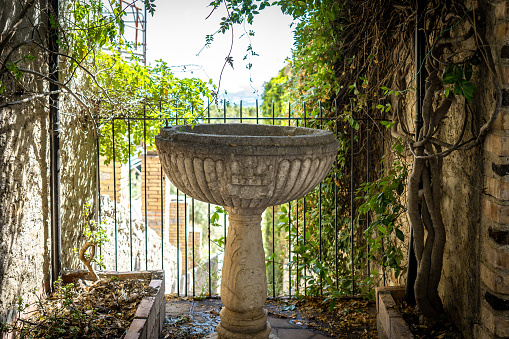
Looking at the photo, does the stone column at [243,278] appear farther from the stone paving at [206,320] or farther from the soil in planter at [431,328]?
the soil in planter at [431,328]

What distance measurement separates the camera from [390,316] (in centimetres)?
282

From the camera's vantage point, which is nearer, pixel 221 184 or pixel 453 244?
pixel 221 184

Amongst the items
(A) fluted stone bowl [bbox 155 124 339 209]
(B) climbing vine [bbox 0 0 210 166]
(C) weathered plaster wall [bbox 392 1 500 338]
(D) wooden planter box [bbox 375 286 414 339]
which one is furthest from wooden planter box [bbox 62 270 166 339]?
(C) weathered plaster wall [bbox 392 1 500 338]

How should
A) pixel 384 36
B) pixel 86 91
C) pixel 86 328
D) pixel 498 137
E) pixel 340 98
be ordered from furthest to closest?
pixel 340 98
pixel 86 91
pixel 384 36
pixel 86 328
pixel 498 137

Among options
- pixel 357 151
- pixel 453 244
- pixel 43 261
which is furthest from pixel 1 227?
pixel 357 151

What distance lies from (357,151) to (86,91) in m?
2.54

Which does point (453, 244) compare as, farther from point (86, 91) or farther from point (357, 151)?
point (86, 91)

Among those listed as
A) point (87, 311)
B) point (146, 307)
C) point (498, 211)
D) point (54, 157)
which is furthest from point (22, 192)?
point (498, 211)

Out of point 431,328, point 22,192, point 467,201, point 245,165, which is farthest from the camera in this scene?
point 22,192

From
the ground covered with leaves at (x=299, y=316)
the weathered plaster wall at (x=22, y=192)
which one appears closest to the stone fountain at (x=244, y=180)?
the ground covered with leaves at (x=299, y=316)

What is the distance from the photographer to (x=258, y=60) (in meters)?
3.34

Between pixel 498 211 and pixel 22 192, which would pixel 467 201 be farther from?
pixel 22 192

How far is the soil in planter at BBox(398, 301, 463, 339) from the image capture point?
2.70 m

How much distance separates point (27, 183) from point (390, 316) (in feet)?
8.21
